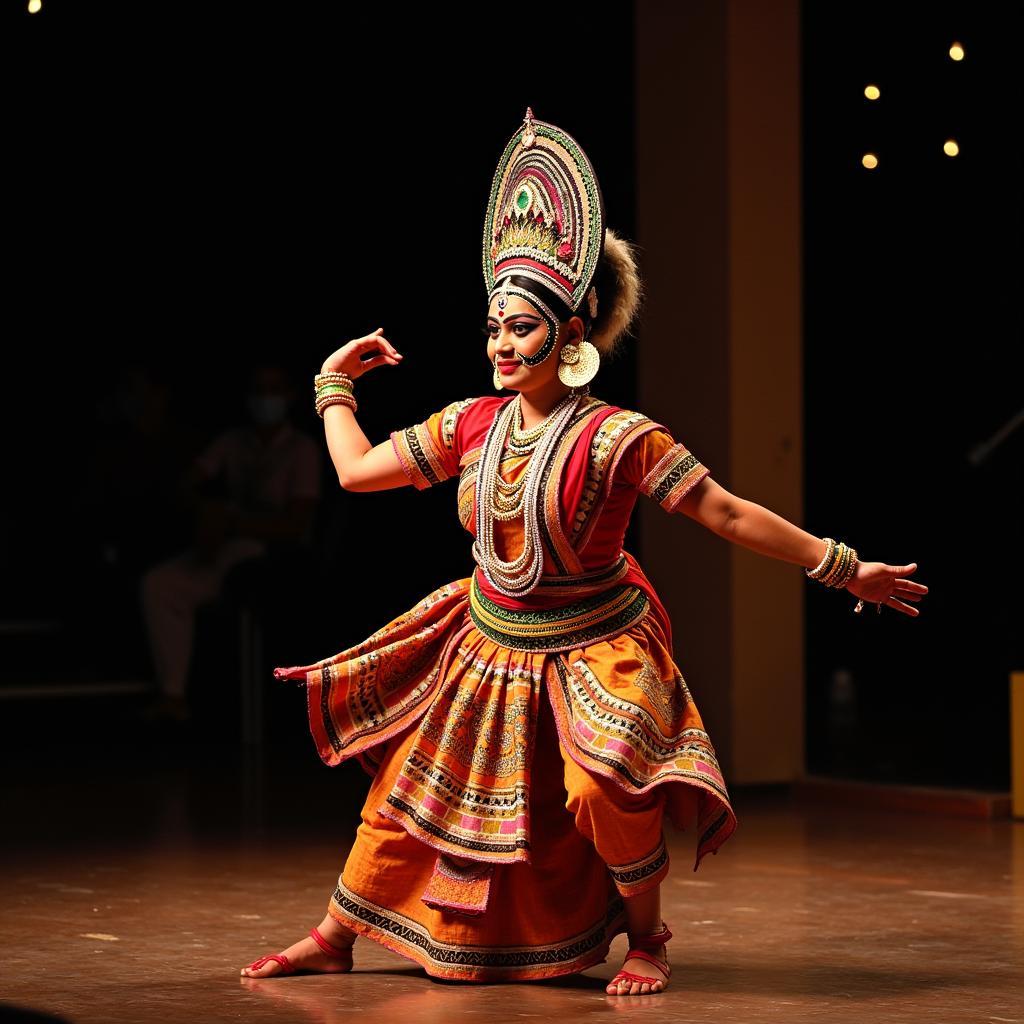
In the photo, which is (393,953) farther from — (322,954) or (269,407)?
(269,407)

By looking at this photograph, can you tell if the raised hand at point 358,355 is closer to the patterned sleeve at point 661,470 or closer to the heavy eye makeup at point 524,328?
the heavy eye makeup at point 524,328

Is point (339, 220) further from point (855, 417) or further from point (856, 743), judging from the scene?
point (856, 743)

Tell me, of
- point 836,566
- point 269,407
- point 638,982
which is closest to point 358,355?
point 836,566

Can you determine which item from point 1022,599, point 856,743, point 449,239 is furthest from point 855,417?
point 856,743

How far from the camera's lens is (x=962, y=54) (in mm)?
5766

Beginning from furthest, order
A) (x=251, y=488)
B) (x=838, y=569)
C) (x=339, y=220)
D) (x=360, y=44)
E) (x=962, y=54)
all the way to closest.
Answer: (x=339, y=220)
(x=360, y=44)
(x=251, y=488)
(x=962, y=54)
(x=838, y=569)

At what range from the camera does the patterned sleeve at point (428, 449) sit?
3.52 meters

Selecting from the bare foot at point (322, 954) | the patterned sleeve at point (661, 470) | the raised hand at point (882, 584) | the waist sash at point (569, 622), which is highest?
the patterned sleeve at point (661, 470)

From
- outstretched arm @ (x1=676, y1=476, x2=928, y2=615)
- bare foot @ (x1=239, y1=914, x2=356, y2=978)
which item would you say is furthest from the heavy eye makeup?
bare foot @ (x1=239, y1=914, x2=356, y2=978)

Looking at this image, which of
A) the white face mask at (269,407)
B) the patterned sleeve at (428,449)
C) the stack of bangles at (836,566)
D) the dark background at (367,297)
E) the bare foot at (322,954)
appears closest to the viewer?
the stack of bangles at (836,566)

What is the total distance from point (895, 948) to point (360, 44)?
5518 millimetres

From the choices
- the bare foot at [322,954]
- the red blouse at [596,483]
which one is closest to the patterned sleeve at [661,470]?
the red blouse at [596,483]

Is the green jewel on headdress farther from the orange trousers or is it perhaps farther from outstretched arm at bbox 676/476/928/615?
the orange trousers

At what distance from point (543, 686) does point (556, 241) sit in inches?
28.9
